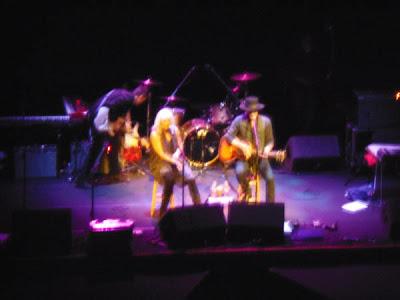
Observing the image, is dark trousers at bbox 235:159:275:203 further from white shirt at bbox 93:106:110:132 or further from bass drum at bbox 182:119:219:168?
white shirt at bbox 93:106:110:132

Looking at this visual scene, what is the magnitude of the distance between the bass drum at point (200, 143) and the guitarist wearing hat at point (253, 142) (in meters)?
2.32

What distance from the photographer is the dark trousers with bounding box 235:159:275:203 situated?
8.98 m

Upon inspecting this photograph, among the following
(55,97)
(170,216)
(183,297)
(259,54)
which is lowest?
(183,297)

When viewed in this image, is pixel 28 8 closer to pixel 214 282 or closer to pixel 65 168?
pixel 65 168

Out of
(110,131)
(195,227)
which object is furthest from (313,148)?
(195,227)

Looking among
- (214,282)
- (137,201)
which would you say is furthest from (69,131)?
(214,282)

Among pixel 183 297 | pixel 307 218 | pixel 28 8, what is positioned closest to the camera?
pixel 183 297

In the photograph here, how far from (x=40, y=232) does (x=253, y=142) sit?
310 cm

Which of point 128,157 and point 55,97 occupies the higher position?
point 55,97

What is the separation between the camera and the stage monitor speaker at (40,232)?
7.55 metres

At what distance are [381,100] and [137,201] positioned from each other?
192 inches

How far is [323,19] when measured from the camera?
41.1 feet

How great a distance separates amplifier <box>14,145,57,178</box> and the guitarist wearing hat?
12.6 feet

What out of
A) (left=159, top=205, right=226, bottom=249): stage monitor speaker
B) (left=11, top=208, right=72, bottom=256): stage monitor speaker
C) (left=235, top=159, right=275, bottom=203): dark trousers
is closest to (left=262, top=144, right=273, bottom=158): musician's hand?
(left=235, top=159, right=275, bottom=203): dark trousers
